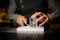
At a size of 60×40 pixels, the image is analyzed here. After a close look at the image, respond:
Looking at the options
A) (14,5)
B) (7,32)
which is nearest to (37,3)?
(14,5)

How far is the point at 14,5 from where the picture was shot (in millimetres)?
1443

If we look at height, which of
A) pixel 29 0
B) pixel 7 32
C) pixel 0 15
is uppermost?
pixel 29 0

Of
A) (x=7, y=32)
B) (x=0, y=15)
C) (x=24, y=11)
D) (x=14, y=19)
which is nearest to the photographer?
(x=7, y=32)

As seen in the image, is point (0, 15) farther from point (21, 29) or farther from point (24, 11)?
point (21, 29)

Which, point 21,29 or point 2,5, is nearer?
point 21,29

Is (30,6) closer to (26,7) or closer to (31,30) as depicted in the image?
(26,7)

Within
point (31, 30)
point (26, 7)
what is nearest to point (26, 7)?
point (26, 7)

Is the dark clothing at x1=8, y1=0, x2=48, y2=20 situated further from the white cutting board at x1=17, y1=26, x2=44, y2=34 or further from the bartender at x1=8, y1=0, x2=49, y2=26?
the white cutting board at x1=17, y1=26, x2=44, y2=34

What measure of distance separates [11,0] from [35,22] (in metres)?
0.56

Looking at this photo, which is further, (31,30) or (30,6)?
(30,6)

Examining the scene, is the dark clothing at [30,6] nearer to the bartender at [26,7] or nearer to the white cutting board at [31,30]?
the bartender at [26,7]

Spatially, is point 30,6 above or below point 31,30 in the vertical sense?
above

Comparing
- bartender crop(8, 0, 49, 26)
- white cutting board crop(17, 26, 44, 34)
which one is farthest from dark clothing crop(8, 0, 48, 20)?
white cutting board crop(17, 26, 44, 34)

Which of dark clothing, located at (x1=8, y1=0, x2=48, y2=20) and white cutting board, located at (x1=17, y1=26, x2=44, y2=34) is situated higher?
dark clothing, located at (x1=8, y1=0, x2=48, y2=20)
